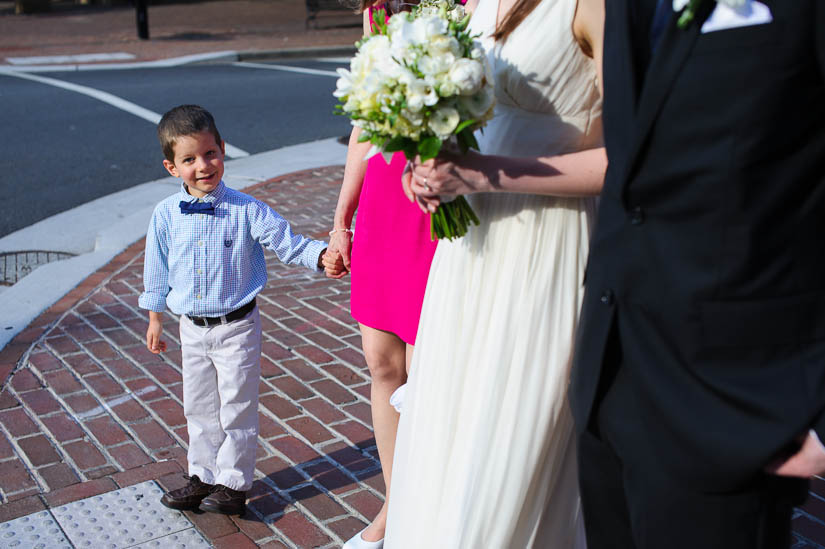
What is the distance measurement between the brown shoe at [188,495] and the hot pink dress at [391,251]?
3.55ft

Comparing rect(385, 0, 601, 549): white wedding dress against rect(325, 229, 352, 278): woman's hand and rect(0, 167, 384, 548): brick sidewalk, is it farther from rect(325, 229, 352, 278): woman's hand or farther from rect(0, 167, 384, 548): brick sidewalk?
rect(0, 167, 384, 548): brick sidewalk

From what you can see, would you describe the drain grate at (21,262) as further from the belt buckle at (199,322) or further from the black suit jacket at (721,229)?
the black suit jacket at (721,229)

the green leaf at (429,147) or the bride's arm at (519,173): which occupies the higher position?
the green leaf at (429,147)

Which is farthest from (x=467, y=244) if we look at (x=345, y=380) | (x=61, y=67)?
(x=61, y=67)

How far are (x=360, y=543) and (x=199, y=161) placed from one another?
1.53m

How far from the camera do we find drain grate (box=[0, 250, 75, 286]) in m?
6.61

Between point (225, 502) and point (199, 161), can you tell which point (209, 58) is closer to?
point (199, 161)

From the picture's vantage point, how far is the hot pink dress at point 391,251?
2.96 m

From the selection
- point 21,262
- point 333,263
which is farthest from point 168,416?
point 21,262

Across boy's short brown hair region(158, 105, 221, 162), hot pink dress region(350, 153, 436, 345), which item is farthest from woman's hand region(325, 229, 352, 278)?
boy's short brown hair region(158, 105, 221, 162)

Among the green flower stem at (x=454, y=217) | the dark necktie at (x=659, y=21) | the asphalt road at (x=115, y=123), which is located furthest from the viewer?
the asphalt road at (x=115, y=123)

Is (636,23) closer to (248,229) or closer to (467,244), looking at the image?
(467,244)

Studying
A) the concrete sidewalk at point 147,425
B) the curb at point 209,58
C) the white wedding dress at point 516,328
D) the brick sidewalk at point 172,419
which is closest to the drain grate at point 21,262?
the concrete sidewalk at point 147,425

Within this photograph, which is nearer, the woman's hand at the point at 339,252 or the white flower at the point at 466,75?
the white flower at the point at 466,75
